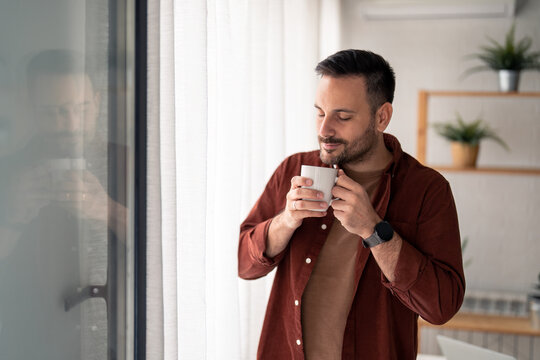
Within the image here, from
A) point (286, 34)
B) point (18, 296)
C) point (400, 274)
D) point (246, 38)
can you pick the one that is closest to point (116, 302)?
point (18, 296)

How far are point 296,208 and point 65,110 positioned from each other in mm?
504

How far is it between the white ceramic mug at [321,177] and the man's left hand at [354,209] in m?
0.02

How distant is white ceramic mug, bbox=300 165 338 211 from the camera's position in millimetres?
1128

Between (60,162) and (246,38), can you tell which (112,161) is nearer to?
(60,162)

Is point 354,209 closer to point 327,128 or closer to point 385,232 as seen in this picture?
point 385,232

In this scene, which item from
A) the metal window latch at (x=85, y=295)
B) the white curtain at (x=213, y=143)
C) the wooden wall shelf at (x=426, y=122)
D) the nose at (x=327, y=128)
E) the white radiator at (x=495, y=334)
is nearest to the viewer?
the metal window latch at (x=85, y=295)

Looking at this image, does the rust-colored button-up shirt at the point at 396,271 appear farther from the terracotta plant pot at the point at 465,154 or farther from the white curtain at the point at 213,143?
the terracotta plant pot at the point at 465,154

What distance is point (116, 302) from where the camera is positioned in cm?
117

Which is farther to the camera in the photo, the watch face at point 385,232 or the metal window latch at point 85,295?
the watch face at point 385,232

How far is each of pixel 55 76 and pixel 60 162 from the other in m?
0.16

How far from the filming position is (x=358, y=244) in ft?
4.30

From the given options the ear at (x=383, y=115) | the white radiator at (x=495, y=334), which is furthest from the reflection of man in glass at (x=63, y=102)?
the white radiator at (x=495, y=334)

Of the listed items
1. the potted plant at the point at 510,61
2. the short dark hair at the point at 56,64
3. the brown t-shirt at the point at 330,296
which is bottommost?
the brown t-shirt at the point at 330,296

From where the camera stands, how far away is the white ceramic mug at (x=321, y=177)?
1128mm
